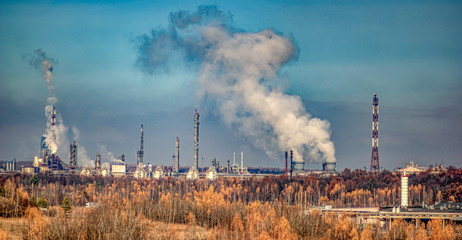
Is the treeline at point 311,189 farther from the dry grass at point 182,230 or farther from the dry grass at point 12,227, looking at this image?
the dry grass at point 12,227

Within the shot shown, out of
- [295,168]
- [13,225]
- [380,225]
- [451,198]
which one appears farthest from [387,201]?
[13,225]

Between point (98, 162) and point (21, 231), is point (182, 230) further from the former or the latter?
point (98, 162)

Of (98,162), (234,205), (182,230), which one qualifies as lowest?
(182,230)

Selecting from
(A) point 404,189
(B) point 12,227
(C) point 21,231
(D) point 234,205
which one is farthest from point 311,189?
(C) point 21,231

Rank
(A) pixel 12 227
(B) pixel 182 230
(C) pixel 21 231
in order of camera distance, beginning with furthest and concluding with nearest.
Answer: (B) pixel 182 230 → (A) pixel 12 227 → (C) pixel 21 231

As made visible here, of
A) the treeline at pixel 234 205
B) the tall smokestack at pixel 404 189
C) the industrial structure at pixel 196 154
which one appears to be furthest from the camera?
the industrial structure at pixel 196 154

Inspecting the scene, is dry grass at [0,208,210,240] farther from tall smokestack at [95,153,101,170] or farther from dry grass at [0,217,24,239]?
tall smokestack at [95,153,101,170]

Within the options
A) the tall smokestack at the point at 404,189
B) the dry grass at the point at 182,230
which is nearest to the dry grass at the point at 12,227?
the dry grass at the point at 182,230

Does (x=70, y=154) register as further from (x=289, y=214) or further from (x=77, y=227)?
(x=77, y=227)

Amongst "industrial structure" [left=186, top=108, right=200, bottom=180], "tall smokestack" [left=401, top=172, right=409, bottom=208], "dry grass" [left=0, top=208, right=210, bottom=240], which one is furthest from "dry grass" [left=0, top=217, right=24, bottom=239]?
"industrial structure" [left=186, top=108, right=200, bottom=180]

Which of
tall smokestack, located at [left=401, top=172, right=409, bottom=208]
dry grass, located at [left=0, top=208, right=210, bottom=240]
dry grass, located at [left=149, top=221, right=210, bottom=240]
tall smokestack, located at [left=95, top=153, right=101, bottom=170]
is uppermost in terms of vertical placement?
tall smokestack, located at [left=95, top=153, right=101, bottom=170]

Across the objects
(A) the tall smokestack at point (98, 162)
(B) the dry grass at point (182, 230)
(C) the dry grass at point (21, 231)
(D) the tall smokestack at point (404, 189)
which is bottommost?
(B) the dry grass at point (182, 230)

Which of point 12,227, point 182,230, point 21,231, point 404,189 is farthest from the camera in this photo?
point 404,189

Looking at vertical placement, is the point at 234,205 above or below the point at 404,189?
below
